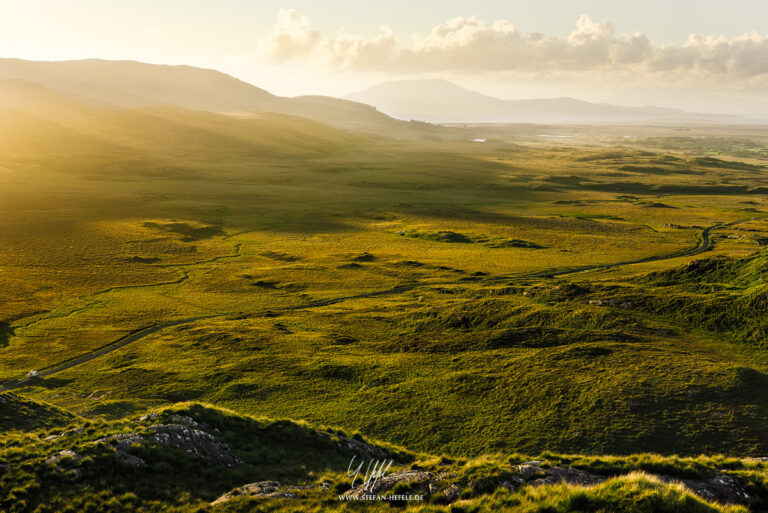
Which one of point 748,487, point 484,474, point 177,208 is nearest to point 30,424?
point 484,474

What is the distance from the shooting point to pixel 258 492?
77.1 ft

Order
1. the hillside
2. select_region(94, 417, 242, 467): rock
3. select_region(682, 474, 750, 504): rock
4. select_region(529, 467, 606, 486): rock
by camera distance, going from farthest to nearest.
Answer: select_region(94, 417, 242, 467): rock, select_region(529, 467, 606, 486): rock, select_region(682, 474, 750, 504): rock, the hillside

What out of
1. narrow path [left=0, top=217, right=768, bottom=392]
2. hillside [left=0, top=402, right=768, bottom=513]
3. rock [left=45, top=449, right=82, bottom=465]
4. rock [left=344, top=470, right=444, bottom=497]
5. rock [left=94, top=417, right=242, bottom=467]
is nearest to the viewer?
hillside [left=0, top=402, right=768, bottom=513]

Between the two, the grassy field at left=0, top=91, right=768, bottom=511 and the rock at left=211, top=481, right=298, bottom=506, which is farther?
the grassy field at left=0, top=91, right=768, bottom=511

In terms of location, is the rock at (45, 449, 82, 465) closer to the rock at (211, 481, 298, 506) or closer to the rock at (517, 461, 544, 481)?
the rock at (211, 481, 298, 506)

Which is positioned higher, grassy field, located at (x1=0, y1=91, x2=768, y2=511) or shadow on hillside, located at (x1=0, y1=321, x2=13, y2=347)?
grassy field, located at (x1=0, y1=91, x2=768, y2=511)

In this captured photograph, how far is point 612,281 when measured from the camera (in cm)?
8631

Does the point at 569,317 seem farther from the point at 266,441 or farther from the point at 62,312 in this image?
the point at 62,312

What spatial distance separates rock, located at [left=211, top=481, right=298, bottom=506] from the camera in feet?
75.3

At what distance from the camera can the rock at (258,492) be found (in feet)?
75.3

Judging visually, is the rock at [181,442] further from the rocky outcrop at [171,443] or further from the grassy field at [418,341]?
the grassy field at [418,341]

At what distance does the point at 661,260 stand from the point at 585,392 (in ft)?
264
